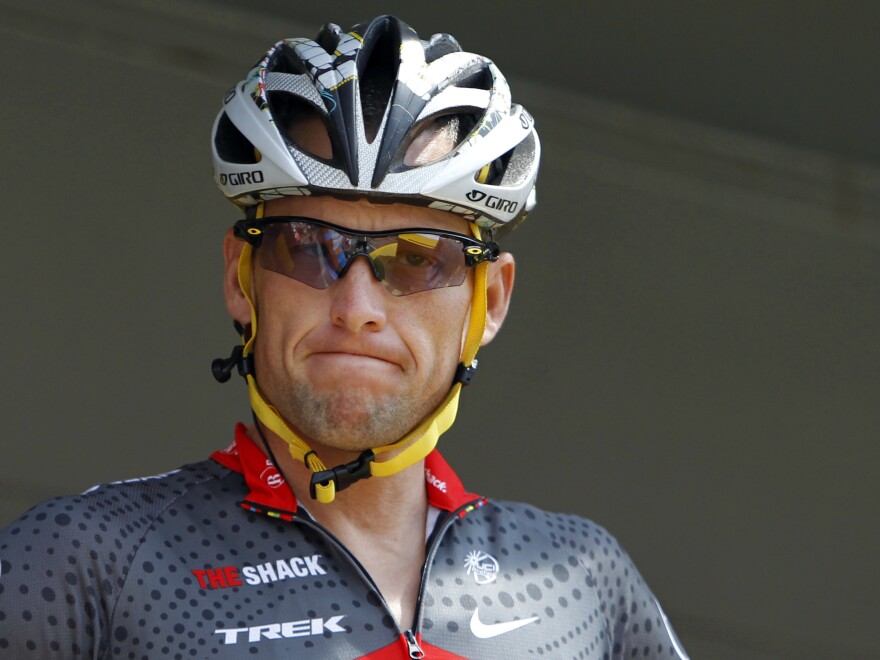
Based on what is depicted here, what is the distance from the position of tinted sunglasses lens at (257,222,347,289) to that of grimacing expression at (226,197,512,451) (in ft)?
0.05

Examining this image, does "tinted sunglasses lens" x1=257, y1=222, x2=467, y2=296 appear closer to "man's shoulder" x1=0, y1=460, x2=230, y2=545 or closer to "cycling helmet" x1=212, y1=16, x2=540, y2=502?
"cycling helmet" x1=212, y1=16, x2=540, y2=502

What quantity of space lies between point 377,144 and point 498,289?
1.37 feet

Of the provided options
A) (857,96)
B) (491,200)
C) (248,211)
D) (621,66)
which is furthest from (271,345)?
(857,96)

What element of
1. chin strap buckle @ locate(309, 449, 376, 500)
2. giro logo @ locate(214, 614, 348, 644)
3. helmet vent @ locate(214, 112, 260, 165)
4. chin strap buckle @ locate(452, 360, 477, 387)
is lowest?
giro logo @ locate(214, 614, 348, 644)

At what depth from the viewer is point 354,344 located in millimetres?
2305

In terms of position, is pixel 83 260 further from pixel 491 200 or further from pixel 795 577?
pixel 795 577

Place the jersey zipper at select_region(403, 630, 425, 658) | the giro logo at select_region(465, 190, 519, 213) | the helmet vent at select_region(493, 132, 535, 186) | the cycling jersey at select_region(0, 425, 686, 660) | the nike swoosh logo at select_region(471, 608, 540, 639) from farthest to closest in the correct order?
1. the helmet vent at select_region(493, 132, 535, 186)
2. the giro logo at select_region(465, 190, 519, 213)
3. the nike swoosh logo at select_region(471, 608, 540, 639)
4. the jersey zipper at select_region(403, 630, 425, 658)
5. the cycling jersey at select_region(0, 425, 686, 660)

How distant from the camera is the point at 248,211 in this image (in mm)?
2502

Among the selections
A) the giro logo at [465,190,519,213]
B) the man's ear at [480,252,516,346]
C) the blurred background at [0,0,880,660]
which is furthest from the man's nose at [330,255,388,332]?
the blurred background at [0,0,880,660]

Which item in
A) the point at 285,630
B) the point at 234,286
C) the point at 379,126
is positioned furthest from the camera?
the point at 234,286

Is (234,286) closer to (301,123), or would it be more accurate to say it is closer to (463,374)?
(301,123)

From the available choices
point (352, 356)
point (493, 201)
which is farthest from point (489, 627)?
point (493, 201)

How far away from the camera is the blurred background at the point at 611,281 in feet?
14.5

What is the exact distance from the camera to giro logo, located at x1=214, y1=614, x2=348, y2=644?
2.15 metres
